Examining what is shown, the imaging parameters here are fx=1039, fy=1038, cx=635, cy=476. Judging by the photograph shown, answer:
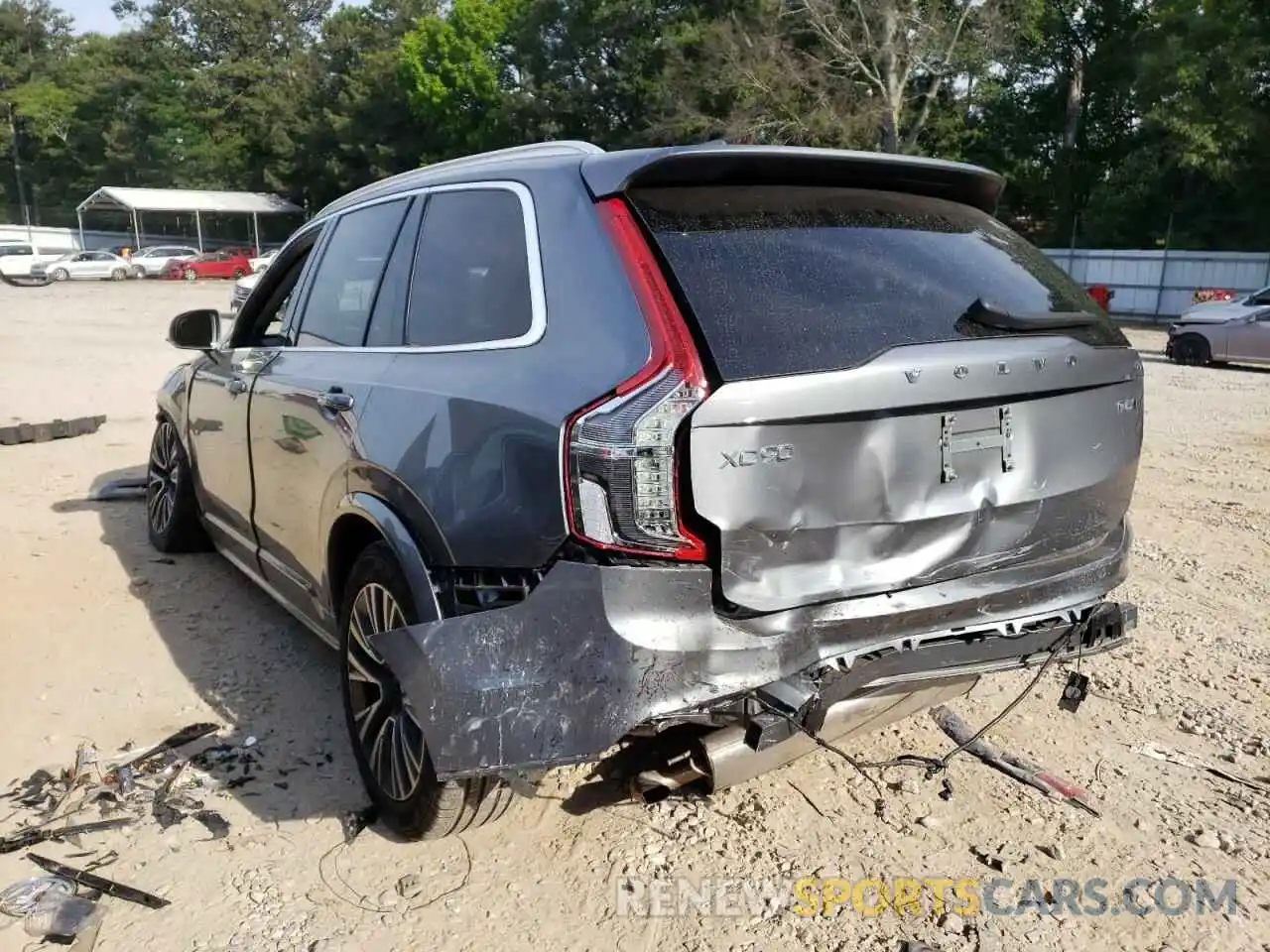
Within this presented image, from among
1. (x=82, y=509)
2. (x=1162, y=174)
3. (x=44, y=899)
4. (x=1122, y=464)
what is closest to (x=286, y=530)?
(x=44, y=899)

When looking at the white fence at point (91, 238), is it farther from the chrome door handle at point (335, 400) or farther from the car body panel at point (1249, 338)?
the chrome door handle at point (335, 400)

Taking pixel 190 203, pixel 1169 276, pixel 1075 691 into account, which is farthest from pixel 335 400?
pixel 190 203

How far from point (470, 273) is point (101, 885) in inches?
77.9

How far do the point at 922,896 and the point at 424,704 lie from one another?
1460mm

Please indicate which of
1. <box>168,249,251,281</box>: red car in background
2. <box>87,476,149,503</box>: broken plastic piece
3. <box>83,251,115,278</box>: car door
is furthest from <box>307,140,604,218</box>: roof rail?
<box>168,249,251,281</box>: red car in background

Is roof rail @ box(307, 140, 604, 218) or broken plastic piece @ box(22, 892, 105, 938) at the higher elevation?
roof rail @ box(307, 140, 604, 218)

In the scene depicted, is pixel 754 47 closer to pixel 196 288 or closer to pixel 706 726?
pixel 196 288

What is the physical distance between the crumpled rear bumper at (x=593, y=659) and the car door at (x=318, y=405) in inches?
36.7

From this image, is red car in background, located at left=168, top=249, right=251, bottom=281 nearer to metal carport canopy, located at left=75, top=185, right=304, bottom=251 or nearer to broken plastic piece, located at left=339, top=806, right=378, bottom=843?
metal carport canopy, located at left=75, top=185, right=304, bottom=251

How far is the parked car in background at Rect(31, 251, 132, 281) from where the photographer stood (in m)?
41.1

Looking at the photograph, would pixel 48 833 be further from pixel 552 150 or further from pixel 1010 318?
pixel 1010 318

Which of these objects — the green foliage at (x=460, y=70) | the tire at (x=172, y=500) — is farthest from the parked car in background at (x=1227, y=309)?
the green foliage at (x=460, y=70)

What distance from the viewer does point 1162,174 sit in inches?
1319

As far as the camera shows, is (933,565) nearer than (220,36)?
Yes
